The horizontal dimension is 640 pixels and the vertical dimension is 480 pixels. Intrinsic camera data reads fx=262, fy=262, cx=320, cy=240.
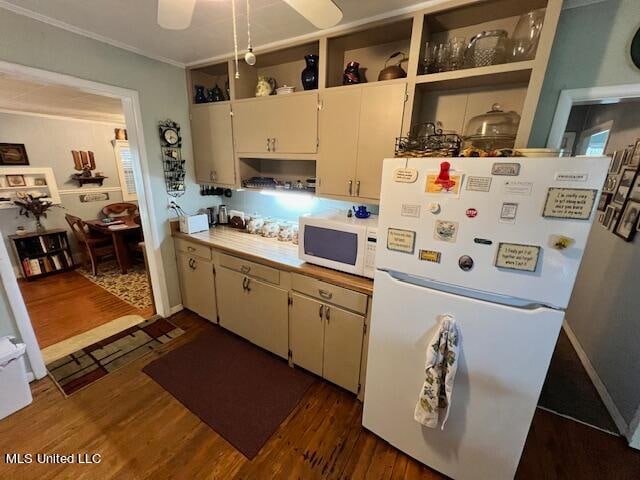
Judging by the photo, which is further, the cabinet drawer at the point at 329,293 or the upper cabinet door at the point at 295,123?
the upper cabinet door at the point at 295,123

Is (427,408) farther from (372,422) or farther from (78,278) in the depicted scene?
(78,278)

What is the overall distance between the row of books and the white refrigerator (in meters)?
4.82

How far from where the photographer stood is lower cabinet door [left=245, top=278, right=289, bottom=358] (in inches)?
79.1

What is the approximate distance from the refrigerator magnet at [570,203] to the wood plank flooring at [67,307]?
337cm

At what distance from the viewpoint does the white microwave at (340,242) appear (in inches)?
62.9

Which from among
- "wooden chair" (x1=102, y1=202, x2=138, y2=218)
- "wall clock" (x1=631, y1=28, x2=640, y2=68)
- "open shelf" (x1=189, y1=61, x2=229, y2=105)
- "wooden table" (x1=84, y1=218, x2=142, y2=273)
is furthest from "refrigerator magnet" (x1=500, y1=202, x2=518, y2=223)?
"wooden chair" (x1=102, y1=202, x2=138, y2=218)

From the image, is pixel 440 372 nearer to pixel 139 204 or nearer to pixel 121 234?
pixel 139 204

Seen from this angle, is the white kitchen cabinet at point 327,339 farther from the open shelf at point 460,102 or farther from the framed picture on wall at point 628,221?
the framed picture on wall at point 628,221

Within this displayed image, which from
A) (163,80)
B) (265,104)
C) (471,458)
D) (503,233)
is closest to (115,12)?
(163,80)

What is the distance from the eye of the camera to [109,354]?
2.24 meters

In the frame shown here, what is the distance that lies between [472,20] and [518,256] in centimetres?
139

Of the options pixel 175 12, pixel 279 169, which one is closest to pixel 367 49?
pixel 279 169

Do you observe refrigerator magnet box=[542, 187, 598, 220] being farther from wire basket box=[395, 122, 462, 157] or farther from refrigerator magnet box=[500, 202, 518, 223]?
wire basket box=[395, 122, 462, 157]

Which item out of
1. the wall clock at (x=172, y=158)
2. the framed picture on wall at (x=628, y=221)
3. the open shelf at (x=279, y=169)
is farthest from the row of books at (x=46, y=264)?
the framed picture on wall at (x=628, y=221)
